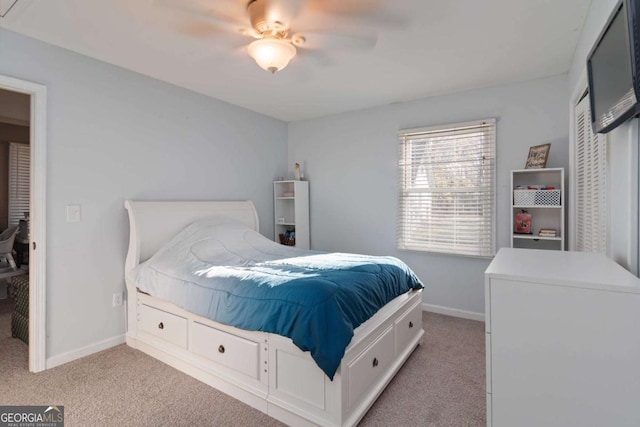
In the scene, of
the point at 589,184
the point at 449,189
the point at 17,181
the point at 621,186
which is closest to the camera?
the point at 621,186

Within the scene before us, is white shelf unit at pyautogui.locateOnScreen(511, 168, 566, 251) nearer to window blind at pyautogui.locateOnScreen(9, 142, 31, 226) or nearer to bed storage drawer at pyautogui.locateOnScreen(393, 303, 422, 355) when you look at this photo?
bed storage drawer at pyautogui.locateOnScreen(393, 303, 422, 355)

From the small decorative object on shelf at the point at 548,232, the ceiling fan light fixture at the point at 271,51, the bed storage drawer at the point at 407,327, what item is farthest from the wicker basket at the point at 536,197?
the ceiling fan light fixture at the point at 271,51

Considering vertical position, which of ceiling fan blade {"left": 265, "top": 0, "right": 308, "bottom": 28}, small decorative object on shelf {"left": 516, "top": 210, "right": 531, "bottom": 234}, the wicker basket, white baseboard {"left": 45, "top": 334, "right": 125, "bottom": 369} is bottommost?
white baseboard {"left": 45, "top": 334, "right": 125, "bottom": 369}

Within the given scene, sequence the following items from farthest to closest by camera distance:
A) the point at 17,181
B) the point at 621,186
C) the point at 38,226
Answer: the point at 17,181 → the point at 38,226 → the point at 621,186

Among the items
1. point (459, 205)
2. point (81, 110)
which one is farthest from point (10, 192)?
point (459, 205)

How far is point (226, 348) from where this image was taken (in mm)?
2105

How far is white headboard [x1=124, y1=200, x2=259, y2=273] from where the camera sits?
9.08ft

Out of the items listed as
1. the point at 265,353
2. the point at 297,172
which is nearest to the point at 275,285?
the point at 265,353

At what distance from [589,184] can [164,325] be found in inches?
126

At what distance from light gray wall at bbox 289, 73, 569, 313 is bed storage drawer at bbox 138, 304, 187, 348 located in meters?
2.34

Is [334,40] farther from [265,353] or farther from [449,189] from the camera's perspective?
[265,353]

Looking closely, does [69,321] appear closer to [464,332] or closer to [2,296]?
[2,296]

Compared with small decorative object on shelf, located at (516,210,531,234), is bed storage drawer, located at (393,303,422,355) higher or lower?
lower


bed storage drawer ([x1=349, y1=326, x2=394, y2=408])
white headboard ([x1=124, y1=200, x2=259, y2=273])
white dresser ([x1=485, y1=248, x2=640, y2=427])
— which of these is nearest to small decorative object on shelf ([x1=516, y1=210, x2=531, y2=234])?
bed storage drawer ([x1=349, y1=326, x2=394, y2=408])
